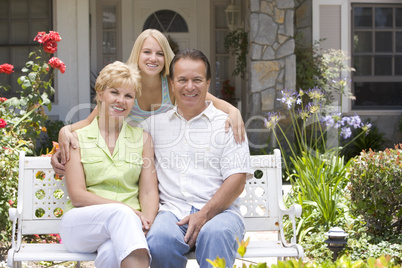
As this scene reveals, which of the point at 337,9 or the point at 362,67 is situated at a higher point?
the point at 337,9

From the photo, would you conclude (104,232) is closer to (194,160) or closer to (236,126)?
(194,160)

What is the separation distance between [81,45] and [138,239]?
20.9 ft

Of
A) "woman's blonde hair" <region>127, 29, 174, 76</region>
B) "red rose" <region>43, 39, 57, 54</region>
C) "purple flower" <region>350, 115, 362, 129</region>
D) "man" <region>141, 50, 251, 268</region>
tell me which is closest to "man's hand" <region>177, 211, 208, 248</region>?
"man" <region>141, 50, 251, 268</region>

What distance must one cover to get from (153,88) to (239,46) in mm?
5926

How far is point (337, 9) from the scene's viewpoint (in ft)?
29.8

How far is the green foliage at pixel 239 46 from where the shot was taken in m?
8.98

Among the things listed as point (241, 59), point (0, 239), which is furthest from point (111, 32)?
point (0, 239)

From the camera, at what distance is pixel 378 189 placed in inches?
168

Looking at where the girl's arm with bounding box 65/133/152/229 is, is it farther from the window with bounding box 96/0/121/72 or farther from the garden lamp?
the window with bounding box 96/0/121/72

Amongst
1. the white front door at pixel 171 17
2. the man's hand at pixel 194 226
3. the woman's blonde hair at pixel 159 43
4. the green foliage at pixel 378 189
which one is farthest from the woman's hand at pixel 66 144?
the white front door at pixel 171 17

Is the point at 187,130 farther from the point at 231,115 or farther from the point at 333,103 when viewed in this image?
the point at 333,103

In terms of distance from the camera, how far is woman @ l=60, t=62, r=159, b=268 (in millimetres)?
2852

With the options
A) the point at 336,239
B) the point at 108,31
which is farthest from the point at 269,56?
the point at 336,239

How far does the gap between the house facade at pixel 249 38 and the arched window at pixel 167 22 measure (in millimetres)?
18
